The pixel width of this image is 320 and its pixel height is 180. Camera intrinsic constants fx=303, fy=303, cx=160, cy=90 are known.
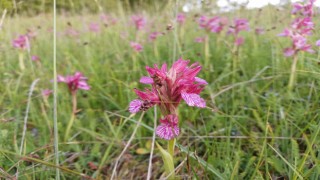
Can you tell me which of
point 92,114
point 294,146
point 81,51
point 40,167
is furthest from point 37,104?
point 294,146

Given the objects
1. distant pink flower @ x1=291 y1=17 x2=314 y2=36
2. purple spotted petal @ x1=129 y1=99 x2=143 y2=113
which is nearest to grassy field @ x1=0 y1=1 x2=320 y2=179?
distant pink flower @ x1=291 y1=17 x2=314 y2=36

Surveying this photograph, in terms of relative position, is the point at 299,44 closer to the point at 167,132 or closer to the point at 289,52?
the point at 289,52

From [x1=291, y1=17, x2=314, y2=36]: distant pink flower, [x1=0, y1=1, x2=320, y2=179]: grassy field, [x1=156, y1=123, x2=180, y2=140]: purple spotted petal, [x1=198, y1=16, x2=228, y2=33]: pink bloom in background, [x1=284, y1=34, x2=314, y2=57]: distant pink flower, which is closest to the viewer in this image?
[x1=156, y1=123, x2=180, y2=140]: purple spotted petal

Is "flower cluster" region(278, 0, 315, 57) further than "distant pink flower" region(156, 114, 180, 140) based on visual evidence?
Yes

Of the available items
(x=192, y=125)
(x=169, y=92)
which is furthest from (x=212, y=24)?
(x=169, y=92)

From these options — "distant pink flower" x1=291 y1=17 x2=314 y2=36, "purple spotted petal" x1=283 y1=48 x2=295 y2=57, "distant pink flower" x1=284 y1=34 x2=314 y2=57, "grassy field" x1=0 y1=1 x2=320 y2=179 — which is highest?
"distant pink flower" x1=291 y1=17 x2=314 y2=36

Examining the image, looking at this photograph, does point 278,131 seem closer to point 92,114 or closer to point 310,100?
point 310,100

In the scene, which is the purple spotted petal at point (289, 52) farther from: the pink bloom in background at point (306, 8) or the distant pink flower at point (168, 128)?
the distant pink flower at point (168, 128)

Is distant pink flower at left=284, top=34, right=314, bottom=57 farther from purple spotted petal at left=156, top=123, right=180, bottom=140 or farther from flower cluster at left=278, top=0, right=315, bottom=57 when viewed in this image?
purple spotted petal at left=156, top=123, right=180, bottom=140

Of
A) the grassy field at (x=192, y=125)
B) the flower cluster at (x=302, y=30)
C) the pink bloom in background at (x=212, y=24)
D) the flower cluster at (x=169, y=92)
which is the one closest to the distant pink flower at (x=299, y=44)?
the flower cluster at (x=302, y=30)
